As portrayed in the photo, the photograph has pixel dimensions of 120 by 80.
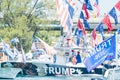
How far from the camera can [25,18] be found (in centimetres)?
3644

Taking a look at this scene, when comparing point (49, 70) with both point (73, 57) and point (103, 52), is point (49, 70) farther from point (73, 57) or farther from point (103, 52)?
point (103, 52)

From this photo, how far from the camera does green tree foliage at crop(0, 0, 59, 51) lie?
36.1 m

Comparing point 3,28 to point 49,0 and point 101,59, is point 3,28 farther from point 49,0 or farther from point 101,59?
point 101,59

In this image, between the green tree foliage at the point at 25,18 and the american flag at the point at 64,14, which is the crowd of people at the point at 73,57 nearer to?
the american flag at the point at 64,14

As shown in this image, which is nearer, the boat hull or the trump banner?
the trump banner

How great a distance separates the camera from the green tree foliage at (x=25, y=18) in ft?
119

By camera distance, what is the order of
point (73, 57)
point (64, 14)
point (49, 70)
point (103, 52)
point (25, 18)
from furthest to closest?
point (25, 18), point (73, 57), point (49, 70), point (64, 14), point (103, 52)

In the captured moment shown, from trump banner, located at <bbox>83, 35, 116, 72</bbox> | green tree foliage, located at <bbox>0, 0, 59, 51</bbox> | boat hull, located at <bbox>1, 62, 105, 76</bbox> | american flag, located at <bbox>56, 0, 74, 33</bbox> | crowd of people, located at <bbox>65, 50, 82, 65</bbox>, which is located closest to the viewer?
trump banner, located at <bbox>83, 35, 116, 72</bbox>

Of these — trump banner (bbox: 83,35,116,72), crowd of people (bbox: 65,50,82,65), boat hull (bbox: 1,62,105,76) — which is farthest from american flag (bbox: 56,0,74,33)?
trump banner (bbox: 83,35,116,72)

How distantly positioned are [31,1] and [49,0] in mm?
1481

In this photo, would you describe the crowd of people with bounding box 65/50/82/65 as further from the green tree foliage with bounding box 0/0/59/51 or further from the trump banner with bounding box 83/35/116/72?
the trump banner with bounding box 83/35/116/72

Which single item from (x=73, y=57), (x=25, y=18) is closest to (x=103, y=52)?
(x=73, y=57)

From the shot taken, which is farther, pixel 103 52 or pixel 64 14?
pixel 64 14

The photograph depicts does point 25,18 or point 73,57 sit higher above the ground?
point 25,18
